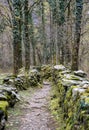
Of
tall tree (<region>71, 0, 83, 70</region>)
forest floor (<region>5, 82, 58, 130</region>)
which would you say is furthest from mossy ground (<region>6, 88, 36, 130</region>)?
tall tree (<region>71, 0, 83, 70</region>)

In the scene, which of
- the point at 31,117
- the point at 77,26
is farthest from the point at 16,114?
the point at 77,26

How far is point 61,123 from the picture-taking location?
744cm

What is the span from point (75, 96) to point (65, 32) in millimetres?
14249

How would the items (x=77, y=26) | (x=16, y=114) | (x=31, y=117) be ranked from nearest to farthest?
1. (x=31, y=117)
2. (x=16, y=114)
3. (x=77, y=26)

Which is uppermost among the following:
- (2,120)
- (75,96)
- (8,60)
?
(75,96)

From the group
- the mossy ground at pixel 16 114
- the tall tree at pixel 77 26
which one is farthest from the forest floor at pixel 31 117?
the tall tree at pixel 77 26

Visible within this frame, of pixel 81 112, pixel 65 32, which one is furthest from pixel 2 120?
pixel 65 32

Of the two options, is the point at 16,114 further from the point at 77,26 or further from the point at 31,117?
the point at 77,26

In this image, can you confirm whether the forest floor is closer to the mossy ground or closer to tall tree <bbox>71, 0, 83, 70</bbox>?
the mossy ground

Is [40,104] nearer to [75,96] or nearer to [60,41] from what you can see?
[75,96]

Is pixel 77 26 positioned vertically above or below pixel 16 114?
above

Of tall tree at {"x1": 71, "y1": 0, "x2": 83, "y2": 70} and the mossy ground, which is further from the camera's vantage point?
tall tree at {"x1": 71, "y1": 0, "x2": 83, "y2": 70}

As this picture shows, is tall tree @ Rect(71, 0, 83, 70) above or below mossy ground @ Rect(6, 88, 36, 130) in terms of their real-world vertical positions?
above

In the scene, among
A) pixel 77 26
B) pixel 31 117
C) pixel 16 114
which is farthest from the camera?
pixel 77 26
